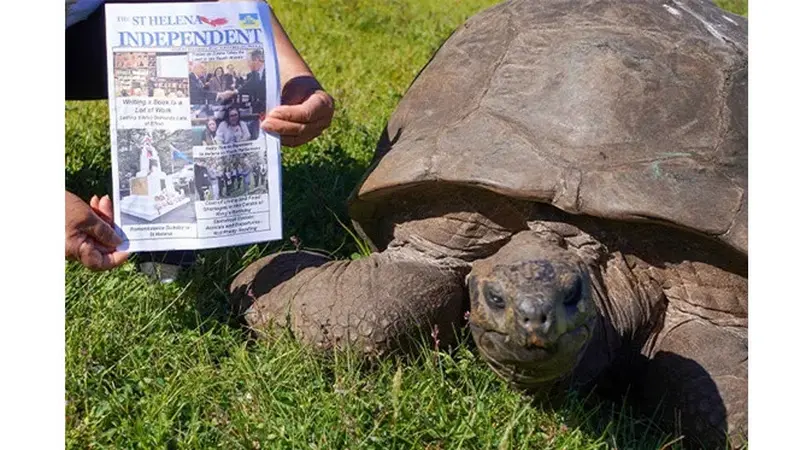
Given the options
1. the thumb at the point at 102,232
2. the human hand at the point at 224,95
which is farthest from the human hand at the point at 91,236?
the human hand at the point at 224,95

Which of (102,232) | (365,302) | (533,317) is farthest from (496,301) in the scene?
(102,232)

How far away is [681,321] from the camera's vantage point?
2.90 metres

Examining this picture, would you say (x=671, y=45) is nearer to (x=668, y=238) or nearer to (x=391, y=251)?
(x=668, y=238)

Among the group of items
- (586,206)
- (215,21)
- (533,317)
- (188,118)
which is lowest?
(533,317)

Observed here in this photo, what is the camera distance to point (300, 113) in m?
3.06

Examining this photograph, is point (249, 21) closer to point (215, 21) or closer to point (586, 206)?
point (215, 21)

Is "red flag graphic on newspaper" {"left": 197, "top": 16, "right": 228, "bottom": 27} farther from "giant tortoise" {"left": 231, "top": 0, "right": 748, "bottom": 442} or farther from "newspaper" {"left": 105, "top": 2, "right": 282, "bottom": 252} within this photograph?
"giant tortoise" {"left": 231, "top": 0, "right": 748, "bottom": 442}

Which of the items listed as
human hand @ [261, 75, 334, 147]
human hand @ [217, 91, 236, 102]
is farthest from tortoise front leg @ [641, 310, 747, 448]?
human hand @ [217, 91, 236, 102]

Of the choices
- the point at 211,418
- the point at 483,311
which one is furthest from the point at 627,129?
the point at 211,418

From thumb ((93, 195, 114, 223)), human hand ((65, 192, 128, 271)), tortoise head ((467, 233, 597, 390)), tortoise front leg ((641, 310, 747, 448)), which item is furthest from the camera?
thumb ((93, 195, 114, 223))

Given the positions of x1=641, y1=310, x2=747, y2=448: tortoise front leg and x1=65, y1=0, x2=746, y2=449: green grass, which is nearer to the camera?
x1=65, y1=0, x2=746, y2=449: green grass

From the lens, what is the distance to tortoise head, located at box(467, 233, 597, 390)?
7.35ft

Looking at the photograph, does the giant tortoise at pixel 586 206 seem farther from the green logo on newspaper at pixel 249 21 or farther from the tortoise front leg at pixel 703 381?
the green logo on newspaper at pixel 249 21

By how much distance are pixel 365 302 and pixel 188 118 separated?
70cm
